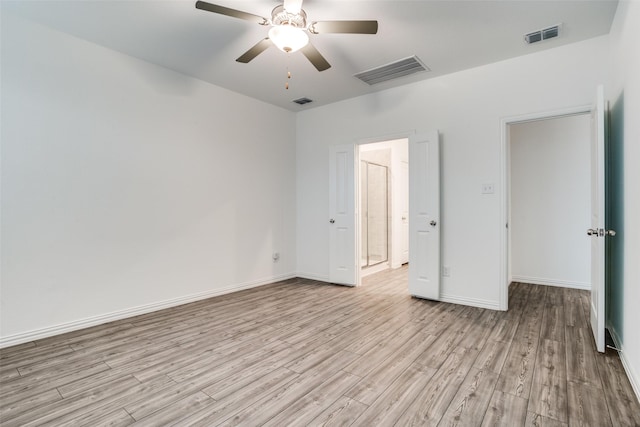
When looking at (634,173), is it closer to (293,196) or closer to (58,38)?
(293,196)

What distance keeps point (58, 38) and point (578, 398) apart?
15.6 feet

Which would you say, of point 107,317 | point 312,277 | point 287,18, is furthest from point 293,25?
point 312,277

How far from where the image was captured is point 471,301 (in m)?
3.63

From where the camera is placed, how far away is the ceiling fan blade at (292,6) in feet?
7.18

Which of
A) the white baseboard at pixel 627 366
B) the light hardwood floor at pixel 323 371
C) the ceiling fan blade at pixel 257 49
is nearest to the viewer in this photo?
the light hardwood floor at pixel 323 371

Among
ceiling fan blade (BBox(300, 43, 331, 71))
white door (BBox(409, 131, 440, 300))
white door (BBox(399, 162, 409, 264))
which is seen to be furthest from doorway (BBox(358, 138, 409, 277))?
ceiling fan blade (BBox(300, 43, 331, 71))

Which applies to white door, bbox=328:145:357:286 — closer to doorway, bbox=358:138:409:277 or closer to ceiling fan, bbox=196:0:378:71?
doorway, bbox=358:138:409:277

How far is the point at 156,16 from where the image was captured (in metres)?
2.62

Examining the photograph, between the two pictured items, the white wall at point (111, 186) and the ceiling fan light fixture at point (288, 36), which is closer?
the ceiling fan light fixture at point (288, 36)

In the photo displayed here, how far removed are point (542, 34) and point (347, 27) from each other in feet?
6.41

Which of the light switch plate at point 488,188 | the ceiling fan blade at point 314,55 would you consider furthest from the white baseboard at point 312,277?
the ceiling fan blade at point 314,55

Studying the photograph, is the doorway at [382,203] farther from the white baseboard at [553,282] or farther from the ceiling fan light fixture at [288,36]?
the ceiling fan light fixture at [288,36]

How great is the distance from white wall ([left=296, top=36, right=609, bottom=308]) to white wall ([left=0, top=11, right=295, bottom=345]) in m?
2.12

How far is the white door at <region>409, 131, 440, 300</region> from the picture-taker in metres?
3.77
